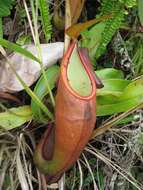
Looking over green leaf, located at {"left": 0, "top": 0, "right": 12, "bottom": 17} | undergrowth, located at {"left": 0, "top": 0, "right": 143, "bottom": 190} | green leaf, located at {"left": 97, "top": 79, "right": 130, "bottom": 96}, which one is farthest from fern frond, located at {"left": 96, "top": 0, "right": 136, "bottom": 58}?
green leaf, located at {"left": 0, "top": 0, "right": 12, "bottom": 17}

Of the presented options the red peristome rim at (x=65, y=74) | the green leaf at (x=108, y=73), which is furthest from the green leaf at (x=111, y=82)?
the red peristome rim at (x=65, y=74)

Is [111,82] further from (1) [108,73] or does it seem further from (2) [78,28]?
(2) [78,28]

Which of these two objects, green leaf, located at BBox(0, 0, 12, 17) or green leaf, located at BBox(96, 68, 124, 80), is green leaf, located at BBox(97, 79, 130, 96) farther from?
green leaf, located at BBox(0, 0, 12, 17)

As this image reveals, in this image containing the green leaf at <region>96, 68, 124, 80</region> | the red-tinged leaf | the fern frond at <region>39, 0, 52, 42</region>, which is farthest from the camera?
the green leaf at <region>96, 68, 124, 80</region>

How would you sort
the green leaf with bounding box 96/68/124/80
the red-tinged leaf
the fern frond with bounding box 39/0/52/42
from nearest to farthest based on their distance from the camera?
the red-tinged leaf < the fern frond with bounding box 39/0/52/42 < the green leaf with bounding box 96/68/124/80

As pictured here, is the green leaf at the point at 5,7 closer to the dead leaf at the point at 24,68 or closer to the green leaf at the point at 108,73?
the dead leaf at the point at 24,68

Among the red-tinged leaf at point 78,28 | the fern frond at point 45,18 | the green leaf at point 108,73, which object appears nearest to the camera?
the red-tinged leaf at point 78,28

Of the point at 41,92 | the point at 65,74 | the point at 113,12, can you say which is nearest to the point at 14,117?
the point at 41,92
